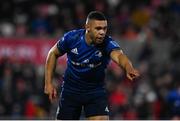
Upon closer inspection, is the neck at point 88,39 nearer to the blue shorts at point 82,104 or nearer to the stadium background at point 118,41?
the blue shorts at point 82,104

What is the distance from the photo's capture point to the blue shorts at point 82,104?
9.91 meters

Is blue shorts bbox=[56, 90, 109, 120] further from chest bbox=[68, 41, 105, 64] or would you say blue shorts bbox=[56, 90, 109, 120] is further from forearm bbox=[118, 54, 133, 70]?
forearm bbox=[118, 54, 133, 70]

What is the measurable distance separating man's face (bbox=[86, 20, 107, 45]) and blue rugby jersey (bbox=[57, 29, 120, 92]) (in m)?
0.17

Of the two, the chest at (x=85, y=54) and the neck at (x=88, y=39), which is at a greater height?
the neck at (x=88, y=39)

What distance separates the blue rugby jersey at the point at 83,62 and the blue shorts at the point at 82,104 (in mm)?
81

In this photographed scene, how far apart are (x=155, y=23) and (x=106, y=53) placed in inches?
415

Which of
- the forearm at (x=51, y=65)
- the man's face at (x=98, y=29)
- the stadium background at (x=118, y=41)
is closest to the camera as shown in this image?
the man's face at (x=98, y=29)

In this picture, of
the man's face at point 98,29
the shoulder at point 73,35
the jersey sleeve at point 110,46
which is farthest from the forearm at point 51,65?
the jersey sleeve at point 110,46

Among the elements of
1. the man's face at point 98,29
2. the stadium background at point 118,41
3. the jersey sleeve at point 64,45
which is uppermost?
the man's face at point 98,29

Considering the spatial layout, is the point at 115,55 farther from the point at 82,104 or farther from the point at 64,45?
the point at 82,104

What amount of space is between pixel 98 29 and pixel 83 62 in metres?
0.54

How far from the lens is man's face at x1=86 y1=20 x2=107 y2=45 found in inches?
372

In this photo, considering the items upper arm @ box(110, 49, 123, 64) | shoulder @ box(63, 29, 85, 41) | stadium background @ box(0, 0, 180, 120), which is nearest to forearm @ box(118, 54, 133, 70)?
upper arm @ box(110, 49, 123, 64)

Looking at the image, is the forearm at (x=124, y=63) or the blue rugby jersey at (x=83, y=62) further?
the blue rugby jersey at (x=83, y=62)
